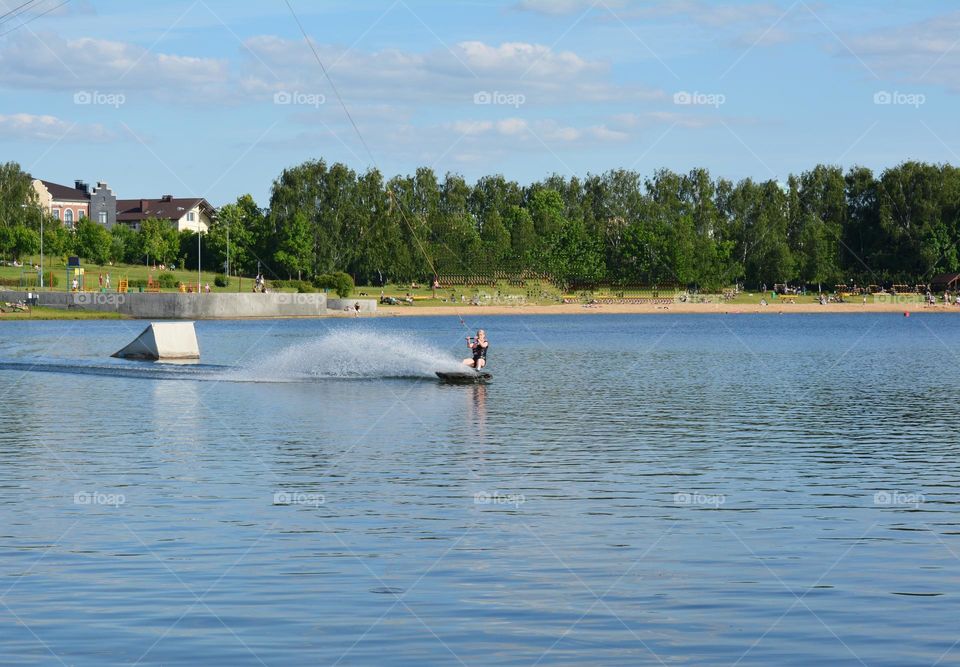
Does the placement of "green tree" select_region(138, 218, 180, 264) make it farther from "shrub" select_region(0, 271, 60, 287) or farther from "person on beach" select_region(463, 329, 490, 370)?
"person on beach" select_region(463, 329, 490, 370)

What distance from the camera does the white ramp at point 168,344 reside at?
65750 millimetres

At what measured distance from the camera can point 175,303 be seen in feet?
450

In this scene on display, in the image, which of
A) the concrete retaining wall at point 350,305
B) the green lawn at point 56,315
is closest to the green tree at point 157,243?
the concrete retaining wall at point 350,305

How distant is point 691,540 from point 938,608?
4.59 m

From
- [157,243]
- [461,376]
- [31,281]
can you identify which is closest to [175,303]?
[31,281]

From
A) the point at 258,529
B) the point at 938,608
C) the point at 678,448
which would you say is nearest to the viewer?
the point at 938,608

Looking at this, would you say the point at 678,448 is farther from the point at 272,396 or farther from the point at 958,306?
the point at 958,306

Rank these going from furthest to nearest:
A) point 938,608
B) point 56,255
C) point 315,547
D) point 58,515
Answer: point 56,255 < point 58,515 < point 315,547 < point 938,608

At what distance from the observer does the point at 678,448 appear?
30781mm

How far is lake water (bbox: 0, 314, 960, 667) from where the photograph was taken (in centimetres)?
1354

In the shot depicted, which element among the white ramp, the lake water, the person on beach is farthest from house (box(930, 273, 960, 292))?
the person on beach

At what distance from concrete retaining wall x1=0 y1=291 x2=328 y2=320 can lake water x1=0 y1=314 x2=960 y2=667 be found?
3542 inches

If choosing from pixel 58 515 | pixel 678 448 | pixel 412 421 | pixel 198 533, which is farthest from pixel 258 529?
pixel 412 421

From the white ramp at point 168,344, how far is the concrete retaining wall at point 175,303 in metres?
69.6
